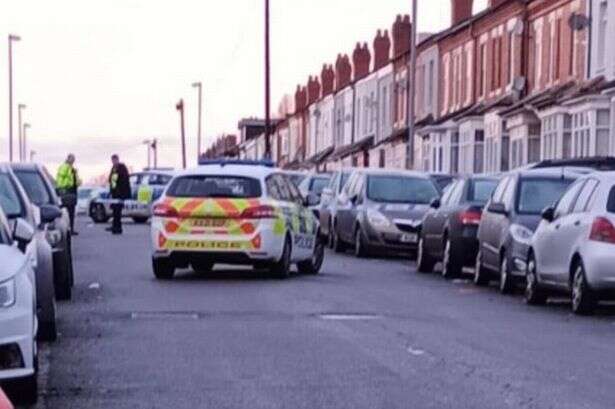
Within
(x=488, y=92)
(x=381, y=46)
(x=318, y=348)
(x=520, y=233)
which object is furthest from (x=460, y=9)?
(x=318, y=348)

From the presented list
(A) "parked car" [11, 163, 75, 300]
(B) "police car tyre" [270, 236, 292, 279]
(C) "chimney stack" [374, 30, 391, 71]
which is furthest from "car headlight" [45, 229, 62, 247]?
(C) "chimney stack" [374, 30, 391, 71]

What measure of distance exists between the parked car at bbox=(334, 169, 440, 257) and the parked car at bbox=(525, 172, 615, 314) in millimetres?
9362

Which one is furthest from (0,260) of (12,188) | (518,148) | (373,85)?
(373,85)

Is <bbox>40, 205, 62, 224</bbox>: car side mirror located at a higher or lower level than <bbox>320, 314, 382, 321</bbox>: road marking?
higher

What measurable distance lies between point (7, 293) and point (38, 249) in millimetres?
4215

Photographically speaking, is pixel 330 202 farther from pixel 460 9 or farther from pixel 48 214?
pixel 460 9

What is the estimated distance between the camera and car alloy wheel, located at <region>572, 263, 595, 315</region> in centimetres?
1834

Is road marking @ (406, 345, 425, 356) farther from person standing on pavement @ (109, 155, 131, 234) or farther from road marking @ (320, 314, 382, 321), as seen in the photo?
person standing on pavement @ (109, 155, 131, 234)

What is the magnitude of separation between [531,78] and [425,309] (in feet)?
114

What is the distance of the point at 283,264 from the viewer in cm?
2348

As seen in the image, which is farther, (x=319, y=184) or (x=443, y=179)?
(x=319, y=184)

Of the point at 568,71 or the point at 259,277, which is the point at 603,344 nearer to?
the point at 259,277

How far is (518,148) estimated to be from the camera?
2099 inches

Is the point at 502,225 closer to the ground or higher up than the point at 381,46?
closer to the ground
